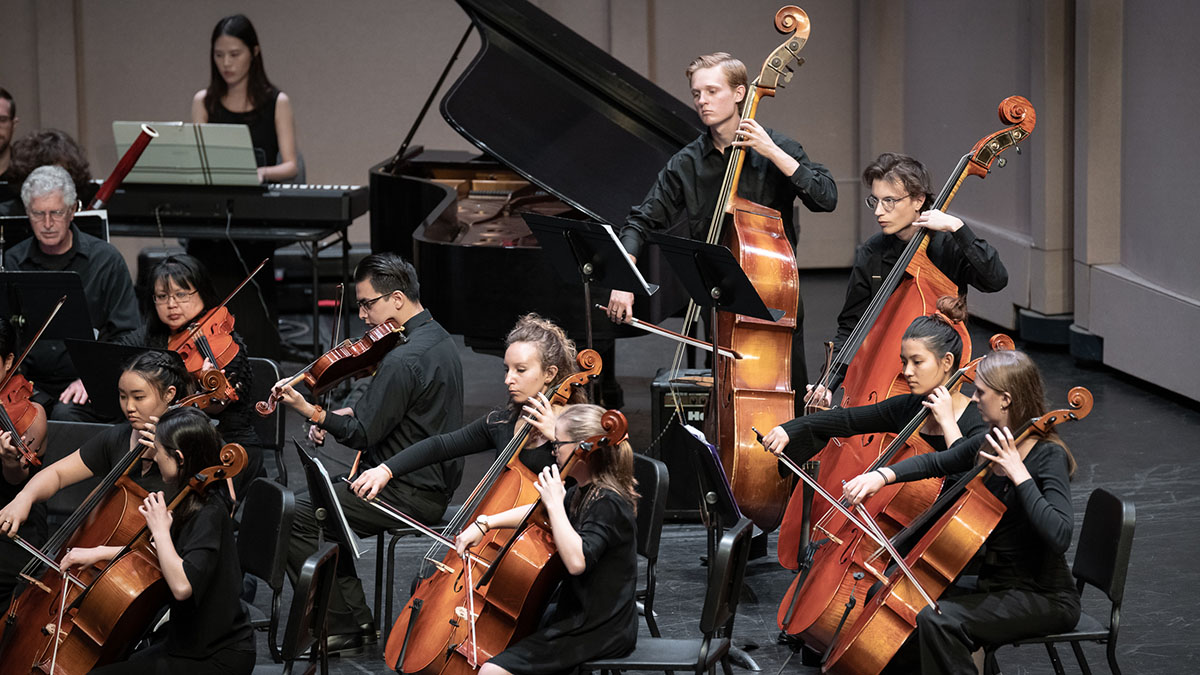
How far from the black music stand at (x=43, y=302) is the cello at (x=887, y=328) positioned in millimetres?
2450

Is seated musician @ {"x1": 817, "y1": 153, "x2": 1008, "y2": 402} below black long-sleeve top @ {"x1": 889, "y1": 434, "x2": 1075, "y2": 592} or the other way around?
the other way around

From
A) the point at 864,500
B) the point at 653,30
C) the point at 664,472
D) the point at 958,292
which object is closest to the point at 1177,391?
the point at 958,292

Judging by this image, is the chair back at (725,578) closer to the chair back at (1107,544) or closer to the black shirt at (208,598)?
the chair back at (1107,544)

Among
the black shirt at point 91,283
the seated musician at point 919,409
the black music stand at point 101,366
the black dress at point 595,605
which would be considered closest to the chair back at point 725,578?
the black dress at point 595,605

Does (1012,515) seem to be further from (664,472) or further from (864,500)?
(664,472)

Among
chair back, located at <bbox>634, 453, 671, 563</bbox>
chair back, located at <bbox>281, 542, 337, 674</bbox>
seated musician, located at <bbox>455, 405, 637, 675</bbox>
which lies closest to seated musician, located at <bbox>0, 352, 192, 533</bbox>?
chair back, located at <bbox>281, 542, 337, 674</bbox>

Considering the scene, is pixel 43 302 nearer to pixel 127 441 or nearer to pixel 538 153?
pixel 127 441

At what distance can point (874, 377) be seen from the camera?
4160mm

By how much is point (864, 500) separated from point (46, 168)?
3.29 m

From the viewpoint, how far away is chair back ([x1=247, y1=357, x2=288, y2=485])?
484 centimetres

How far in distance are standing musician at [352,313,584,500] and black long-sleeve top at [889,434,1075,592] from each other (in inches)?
42.3

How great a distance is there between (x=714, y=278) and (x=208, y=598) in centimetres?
160

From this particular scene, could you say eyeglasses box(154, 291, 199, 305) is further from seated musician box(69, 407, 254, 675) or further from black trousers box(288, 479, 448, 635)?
seated musician box(69, 407, 254, 675)

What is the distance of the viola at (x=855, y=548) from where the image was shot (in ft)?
12.0
